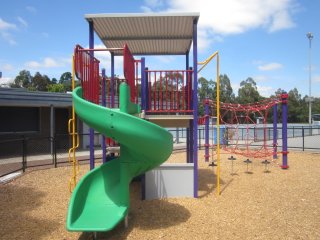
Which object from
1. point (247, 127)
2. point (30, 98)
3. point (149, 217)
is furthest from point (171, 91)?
point (30, 98)

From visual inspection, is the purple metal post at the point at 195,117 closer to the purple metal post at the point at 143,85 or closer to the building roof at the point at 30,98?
the purple metal post at the point at 143,85

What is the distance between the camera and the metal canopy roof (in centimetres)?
632

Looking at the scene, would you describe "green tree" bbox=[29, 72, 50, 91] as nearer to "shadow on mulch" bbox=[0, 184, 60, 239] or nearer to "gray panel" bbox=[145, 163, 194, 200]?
"shadow on mulch" bbox=[0, 184, 60, 239]

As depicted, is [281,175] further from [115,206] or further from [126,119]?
[126,119]

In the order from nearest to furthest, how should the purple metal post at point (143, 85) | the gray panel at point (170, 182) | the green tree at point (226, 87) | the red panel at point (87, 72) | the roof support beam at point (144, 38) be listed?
the red panel at point (87, 72) → the purple metal post at point (143, 85) → the gray panel at point (170, 182) → the roof support beam at point (144, 38) → the green tree at point (226, 87)

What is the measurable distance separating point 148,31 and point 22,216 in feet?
15.9

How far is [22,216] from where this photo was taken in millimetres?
5387

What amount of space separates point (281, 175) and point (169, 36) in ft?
17.2

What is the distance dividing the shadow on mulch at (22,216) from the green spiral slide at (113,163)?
0.71 meters

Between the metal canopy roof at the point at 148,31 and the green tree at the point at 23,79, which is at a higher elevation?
the green tree at the point at 23,79

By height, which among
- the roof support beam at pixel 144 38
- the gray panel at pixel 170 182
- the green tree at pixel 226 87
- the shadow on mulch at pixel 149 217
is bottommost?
the shadow on mulch at pixel 149 217

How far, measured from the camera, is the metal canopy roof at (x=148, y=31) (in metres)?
6.32

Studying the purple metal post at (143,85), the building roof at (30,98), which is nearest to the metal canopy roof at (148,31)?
the purple metal post at (143,85)

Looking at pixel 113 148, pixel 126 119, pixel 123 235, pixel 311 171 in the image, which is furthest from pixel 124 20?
pixel 311 171
